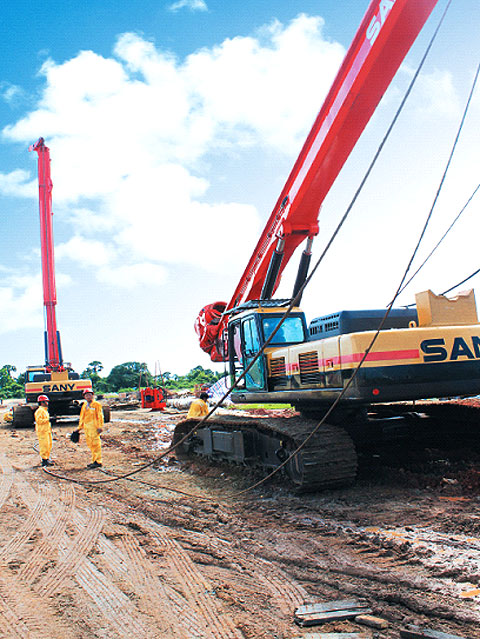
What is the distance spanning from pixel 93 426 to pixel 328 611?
8023 millimetres

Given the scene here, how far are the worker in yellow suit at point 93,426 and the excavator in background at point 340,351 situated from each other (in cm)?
222

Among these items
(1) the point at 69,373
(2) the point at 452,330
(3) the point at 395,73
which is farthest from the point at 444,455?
(1) the point at 69,373

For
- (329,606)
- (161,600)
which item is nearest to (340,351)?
(329,606)

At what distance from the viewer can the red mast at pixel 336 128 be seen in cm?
648

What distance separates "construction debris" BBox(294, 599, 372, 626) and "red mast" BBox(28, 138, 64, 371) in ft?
65.9

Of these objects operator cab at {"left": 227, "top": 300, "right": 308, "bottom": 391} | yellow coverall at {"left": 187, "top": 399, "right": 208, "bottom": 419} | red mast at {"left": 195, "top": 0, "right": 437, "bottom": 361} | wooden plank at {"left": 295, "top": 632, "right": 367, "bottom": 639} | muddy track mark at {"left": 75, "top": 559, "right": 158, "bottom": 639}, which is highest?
red mast at {"left": 195, "top": 0, "right": 437, "bottom": 361}

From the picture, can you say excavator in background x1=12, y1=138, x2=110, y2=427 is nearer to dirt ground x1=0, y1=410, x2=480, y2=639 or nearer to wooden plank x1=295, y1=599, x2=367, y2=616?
dirt ground x1=0, y1=410, x2=480, y2=639

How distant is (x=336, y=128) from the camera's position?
774 centimetres

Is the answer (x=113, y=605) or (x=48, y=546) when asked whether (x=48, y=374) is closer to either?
(x=48, y=546)

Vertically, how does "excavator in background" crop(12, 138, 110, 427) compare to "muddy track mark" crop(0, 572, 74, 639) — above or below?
above

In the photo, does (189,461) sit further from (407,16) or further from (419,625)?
(407,16)

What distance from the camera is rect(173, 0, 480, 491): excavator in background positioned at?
242 inches

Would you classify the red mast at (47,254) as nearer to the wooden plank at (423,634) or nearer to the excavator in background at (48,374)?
the excavator in background at (48,374)

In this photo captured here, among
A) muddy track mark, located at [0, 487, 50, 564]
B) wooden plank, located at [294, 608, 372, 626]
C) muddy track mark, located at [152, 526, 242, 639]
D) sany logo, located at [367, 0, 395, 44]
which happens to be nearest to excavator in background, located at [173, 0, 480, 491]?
sany logo, located at [367, 0, 395, 44]
